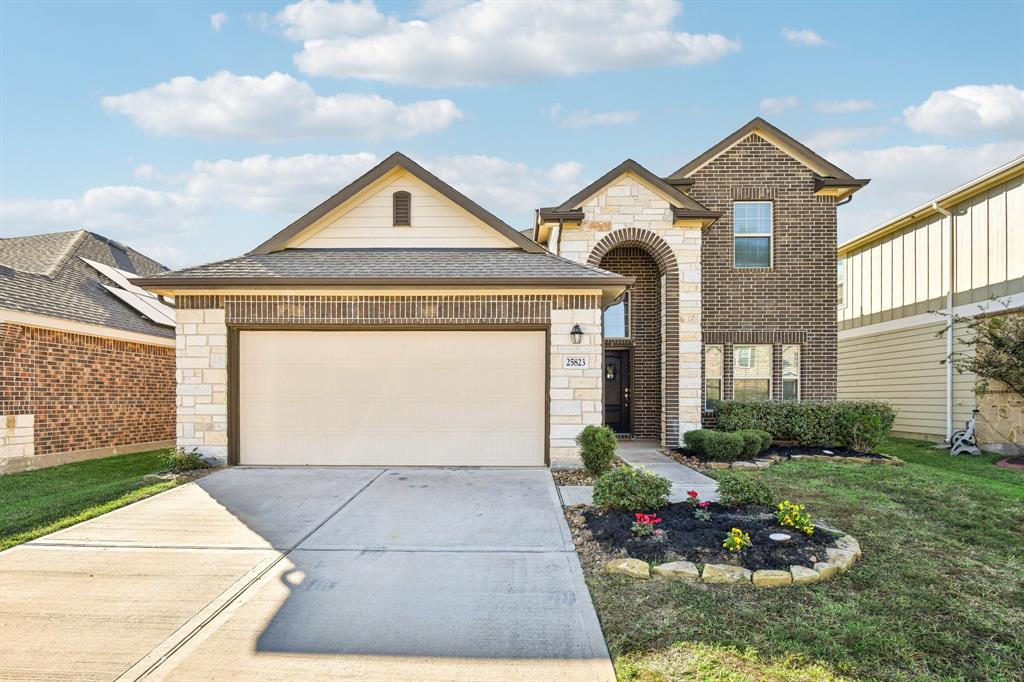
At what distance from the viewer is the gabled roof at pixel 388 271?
32.0ft

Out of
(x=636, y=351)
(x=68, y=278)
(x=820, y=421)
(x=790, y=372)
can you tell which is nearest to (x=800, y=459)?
(x=820, y=421)

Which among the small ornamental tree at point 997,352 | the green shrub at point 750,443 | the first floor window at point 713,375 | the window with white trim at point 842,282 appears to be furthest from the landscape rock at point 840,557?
the window with white trim at point 842,282

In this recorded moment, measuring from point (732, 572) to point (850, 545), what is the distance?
1.55m

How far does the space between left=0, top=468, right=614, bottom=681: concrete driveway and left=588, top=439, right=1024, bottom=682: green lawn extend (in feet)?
1.27

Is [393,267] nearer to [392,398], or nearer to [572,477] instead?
[392,398]

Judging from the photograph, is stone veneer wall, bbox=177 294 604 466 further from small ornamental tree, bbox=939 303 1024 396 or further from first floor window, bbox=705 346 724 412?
small ornamental tree, bbox=939 303 1024 396

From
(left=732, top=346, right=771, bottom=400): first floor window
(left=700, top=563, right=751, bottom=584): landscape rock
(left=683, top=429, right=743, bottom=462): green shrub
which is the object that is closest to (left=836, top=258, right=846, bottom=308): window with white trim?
(left=732, top=346, right=771, bottom=400): first floor window

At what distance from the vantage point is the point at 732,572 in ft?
15.9

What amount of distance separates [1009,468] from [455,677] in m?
13.0

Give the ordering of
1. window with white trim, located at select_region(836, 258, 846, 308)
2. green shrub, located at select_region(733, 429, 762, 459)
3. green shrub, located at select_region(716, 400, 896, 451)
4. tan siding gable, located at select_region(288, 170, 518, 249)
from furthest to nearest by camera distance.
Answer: window with white trim, located at select_region(836, 258, 846, 308), green shrub, located at select_region(716, 400, 896, 451), tan siding gable, located at select_region(288, 170, 518, 249), green shrub, located at select_region(733, 429, 762, 459)

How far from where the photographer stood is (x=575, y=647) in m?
3.78

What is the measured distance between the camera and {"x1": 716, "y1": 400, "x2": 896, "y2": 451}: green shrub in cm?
1224

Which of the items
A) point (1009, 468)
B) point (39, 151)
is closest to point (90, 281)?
point (39, 151)

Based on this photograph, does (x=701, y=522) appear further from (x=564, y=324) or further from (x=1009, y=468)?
(x=1009, y=468)
